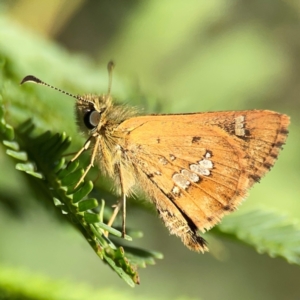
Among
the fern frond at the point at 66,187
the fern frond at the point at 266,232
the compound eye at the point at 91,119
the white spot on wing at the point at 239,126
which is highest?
the white spot on wing at the point at 239,126

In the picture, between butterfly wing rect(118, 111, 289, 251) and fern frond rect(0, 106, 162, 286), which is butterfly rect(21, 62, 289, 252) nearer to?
butterfly wing rect(118, 111, 289, 251)

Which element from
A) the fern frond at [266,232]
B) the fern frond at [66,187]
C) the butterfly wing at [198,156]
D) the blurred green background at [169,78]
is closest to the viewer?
the fern frond at [66,187]

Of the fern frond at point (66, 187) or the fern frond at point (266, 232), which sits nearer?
the fern frond at point (66, 187)

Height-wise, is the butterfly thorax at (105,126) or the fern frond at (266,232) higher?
the butterfly thorax at (105,126)

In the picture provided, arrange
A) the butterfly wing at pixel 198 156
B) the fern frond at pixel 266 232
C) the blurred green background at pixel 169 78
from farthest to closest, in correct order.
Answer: the blurred green background at pixel 169 78 → the butterfly wing at pixel 198 156 → the fern frond at pixel 266 232

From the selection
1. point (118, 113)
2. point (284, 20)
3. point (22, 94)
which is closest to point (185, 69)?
point (284, 20)

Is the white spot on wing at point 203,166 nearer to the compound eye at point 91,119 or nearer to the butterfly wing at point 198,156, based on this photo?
the butterfly wing at point 198,156

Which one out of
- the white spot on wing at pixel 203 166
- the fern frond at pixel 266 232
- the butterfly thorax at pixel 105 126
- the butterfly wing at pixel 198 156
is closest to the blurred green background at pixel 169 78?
the butterfly thorax at pixel 105 126

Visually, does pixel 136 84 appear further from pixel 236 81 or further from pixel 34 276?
pixel 236 81
